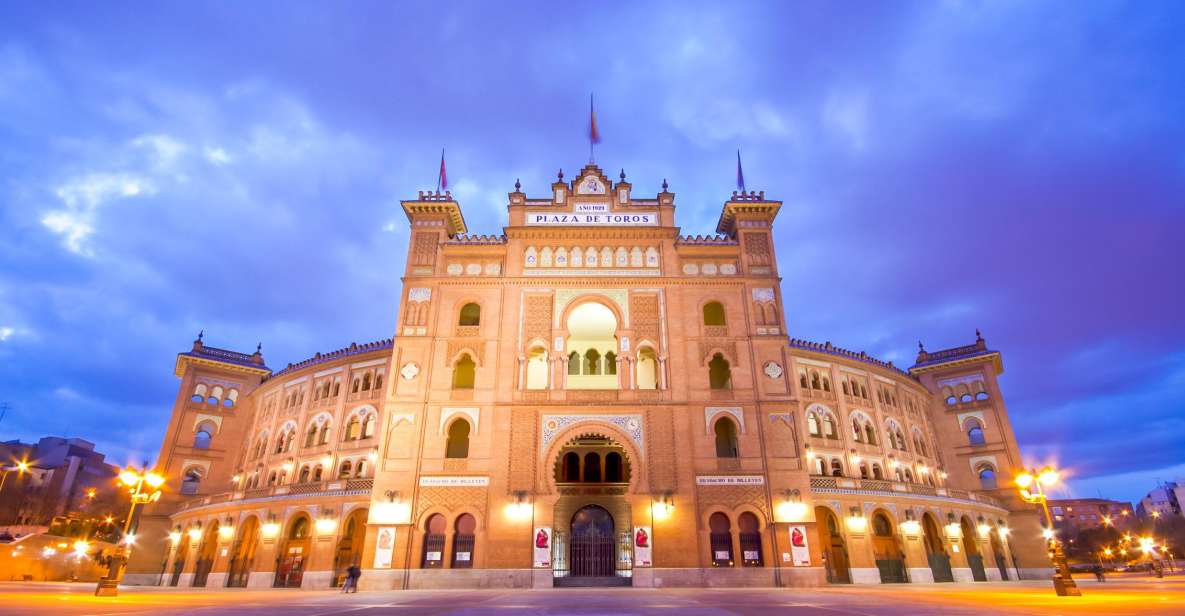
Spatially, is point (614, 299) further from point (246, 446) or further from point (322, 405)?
point (246, 446)

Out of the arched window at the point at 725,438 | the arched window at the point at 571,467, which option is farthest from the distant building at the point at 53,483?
the arched window at the point at 725,438

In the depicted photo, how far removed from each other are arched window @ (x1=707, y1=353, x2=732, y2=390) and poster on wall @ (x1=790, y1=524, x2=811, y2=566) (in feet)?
25.6

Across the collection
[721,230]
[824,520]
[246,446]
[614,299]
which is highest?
[721,230]

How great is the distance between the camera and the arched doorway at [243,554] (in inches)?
1304

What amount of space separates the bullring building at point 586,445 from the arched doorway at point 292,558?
130 mm

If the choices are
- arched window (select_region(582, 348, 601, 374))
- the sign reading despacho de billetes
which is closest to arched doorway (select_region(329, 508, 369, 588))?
arched window (select_region(582, 348, 601, 374))

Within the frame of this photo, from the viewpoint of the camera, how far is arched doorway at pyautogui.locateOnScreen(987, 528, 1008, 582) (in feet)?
121

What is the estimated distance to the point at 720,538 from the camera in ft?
86.1

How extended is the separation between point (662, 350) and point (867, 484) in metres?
15.2

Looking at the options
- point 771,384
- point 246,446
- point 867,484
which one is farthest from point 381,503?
point 867,484

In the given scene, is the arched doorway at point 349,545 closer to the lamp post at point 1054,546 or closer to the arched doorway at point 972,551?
the lamp post at point 1054,546

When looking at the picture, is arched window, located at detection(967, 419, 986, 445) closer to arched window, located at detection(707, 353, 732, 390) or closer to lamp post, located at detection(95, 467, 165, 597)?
arched window, located at detection(707, 353, 732, 390)

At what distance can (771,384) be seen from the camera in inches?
1150

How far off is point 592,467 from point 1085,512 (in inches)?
5020
